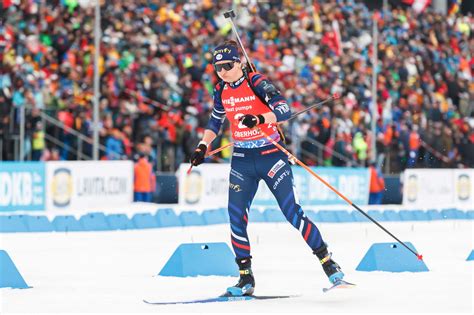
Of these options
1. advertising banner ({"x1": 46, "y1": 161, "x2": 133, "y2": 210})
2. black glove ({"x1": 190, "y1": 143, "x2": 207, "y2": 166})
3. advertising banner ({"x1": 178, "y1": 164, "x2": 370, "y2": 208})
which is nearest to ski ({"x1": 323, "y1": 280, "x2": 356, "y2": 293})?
black glove ({"x1": 190, "y1": 143, "x2": 207, "y2": 166})

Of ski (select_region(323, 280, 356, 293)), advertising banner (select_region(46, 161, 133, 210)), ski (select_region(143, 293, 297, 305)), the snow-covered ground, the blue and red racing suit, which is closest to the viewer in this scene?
the snow-covered ground

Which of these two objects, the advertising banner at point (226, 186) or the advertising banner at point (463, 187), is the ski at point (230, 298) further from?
the advertising banner at point (463, 187)

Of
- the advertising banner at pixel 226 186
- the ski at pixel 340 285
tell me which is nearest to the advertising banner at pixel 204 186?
the advertising banner at pixel 226 186

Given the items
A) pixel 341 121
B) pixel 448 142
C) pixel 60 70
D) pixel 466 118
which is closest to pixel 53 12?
pixel 60 70

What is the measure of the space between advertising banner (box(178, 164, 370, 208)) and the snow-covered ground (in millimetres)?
7169

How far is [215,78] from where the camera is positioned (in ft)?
93.4

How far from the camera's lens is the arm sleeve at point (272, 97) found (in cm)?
952

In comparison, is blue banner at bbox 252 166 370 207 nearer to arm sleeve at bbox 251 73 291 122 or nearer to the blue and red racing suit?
the blue and red racing suit

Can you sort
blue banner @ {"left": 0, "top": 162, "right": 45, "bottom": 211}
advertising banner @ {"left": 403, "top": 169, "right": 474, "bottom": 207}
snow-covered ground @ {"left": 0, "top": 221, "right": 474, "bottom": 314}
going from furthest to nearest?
advertising banner @ {"left": 403, "top": 169, "right": 474, "bottom": 207} < blue banner @ {"left": 0, "top": 162, "right": 45, "bottom": 211} < snow-covered ground @ {"left": 0, "top": 221, "right": 474, "bottom": 314}

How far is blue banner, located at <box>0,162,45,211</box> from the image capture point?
21.8 m

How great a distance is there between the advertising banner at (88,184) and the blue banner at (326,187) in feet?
10.3

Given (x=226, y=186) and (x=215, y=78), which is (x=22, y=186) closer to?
(x=226, y=186)

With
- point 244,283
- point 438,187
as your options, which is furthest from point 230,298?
point 438,187

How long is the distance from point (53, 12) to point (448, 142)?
41.5 ft
